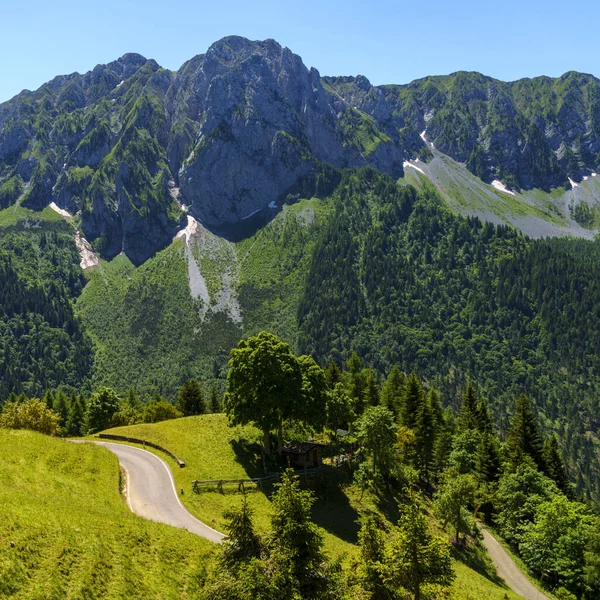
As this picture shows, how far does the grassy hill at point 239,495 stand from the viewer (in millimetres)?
39500

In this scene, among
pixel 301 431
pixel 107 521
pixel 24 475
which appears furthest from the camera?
pixel 301 431

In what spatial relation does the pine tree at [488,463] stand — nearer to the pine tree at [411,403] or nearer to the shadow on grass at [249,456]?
the pine tree at [411,403]

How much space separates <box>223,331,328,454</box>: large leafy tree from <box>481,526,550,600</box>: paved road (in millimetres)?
25910

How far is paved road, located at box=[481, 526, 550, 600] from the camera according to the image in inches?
1860

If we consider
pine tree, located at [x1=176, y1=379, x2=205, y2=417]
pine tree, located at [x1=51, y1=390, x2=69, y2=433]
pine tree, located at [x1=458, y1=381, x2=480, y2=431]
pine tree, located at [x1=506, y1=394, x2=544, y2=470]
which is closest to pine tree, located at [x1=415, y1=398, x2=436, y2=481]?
pine tree, located at [x1=506, y1=394, x2=544, y2=470]

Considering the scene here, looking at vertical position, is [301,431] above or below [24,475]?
below

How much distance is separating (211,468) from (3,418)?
3784 centimetres

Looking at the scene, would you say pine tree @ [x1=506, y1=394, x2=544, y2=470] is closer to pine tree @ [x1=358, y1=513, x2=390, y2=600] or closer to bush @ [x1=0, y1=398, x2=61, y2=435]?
pine tree @ [x1=358, y1=513, x2=390, y2=600]

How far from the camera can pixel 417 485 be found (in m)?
66.4

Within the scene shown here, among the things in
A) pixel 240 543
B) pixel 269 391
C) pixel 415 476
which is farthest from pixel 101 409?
pixel 240 543

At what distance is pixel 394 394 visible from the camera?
91562mm

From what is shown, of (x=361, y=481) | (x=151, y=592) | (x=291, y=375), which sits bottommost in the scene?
(x=361, y=481)

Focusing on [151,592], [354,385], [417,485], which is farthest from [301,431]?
[151,592]

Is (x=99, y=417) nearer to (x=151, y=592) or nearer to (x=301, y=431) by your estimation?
(x=301, y=431)
